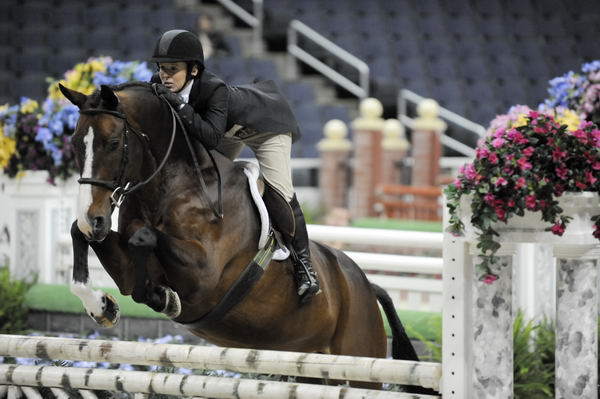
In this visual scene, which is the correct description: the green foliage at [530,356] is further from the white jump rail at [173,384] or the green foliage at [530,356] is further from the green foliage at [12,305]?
the green foliage at [12,305]

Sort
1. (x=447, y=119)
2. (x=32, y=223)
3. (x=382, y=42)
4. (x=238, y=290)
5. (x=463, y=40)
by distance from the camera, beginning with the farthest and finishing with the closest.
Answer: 1. (x=463, y=40)
2. (x=382, y=42)
3. (x=447, y=119)
4. (x=32, y=223)
5. (x=238, y=290)

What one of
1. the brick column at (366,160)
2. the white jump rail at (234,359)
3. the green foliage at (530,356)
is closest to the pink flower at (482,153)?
the white jump rail at (234,359)

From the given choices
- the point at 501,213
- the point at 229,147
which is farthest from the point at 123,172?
the point at 501,213

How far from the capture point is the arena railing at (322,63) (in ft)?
42.5

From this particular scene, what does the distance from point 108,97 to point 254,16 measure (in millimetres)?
10092

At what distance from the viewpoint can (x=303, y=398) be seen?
3016 mm

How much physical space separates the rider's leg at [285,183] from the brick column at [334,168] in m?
7.18

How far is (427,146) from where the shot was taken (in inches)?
452

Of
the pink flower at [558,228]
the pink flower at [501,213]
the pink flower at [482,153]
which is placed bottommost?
the pink flower at [558,228]

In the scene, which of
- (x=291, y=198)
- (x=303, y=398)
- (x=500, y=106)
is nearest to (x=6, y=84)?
(x=500, y=106)

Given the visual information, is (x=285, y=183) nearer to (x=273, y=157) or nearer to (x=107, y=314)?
(x=273, y=157)

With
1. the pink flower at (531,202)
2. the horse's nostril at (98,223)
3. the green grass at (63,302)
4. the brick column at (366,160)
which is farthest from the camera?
the brick column at (366,160)

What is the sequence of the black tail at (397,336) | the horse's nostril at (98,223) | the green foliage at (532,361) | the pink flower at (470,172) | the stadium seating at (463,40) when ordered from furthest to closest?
1. the stadium seating at (463,40)
2. the green foliage at (532,361)
3. the black tail at (397,336)
4. the horse's nostril at (98,223)
5. the pink flower at (470,172)

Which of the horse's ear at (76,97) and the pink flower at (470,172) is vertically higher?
the horse's ear at (76,97)
